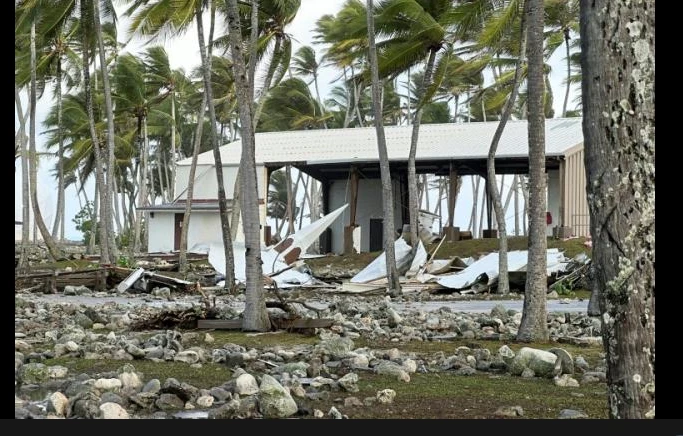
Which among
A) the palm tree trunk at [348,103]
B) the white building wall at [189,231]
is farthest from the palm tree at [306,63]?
the white building wall at [189,231]

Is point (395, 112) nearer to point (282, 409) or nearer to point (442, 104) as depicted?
point (442, 104)

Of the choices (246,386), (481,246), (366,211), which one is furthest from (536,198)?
(366,211)

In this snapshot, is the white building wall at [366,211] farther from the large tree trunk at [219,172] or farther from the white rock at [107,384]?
the white rock at [107,384]

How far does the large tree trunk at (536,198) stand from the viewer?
10.1 metres

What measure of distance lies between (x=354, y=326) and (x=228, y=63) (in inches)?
1037

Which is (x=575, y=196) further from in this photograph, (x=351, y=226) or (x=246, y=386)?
(x=246, y=386)

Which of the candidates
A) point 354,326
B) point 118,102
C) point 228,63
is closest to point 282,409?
point 354,326

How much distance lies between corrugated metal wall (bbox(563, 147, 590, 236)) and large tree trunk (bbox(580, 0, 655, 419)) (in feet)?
83.4

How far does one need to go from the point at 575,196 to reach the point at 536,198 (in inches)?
793

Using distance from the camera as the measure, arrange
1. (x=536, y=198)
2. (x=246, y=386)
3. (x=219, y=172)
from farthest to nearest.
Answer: (x=219, y=172)
(x=536, y=198)
(x=246, y=386)

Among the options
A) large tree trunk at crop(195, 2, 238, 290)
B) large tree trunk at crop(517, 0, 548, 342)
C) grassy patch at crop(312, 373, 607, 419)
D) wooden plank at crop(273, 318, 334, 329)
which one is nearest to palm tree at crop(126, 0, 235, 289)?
large tree trunk at crop(195, 2, 238, 290)

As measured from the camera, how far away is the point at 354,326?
11.5 meters

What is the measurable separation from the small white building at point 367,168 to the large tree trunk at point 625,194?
24.7 m

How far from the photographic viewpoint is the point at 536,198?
10.2 meters
